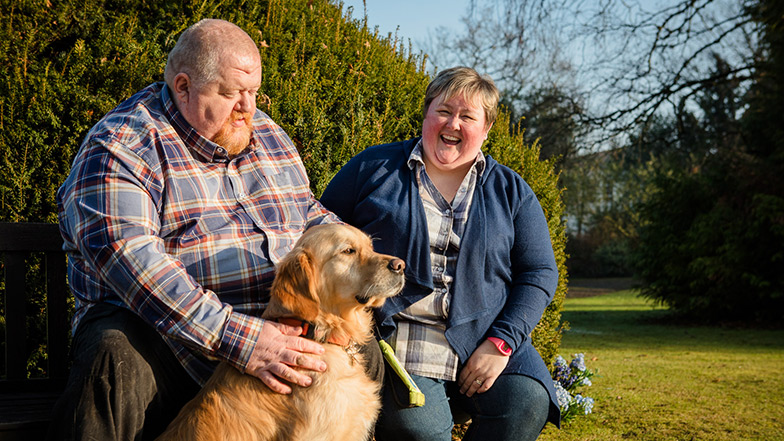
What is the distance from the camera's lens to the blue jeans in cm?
287

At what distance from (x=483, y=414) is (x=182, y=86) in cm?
209

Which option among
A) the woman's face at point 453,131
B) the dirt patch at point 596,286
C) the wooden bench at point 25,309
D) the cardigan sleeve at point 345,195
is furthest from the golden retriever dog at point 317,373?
the dirt patch at point 596,286

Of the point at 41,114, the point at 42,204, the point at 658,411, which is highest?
the point at 41,114

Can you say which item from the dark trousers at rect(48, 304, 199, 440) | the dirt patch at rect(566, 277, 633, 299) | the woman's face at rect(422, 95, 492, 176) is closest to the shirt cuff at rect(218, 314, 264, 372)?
the dark trousers at rect(48, 304, 199, 440)

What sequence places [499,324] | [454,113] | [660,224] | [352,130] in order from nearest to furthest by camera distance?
[499,324] → [454,113] → [352,130] → [660,224]

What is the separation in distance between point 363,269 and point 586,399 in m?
3.47

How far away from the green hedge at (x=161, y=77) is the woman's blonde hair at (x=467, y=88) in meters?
0.98

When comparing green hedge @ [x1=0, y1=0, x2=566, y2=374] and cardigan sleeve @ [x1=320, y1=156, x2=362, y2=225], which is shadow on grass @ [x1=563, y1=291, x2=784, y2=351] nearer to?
green hedge @ [x1=0, y1=0, x2=566, y2=374]

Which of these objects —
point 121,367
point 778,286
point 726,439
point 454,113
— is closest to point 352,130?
point 454,113

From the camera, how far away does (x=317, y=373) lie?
254 cm

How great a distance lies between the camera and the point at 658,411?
5703 mm

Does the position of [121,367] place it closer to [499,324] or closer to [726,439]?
[499,324]

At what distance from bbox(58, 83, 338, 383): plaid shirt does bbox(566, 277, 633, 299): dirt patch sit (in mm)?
17499

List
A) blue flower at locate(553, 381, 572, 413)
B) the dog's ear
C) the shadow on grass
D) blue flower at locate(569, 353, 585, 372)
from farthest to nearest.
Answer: the shadow on grass
blue flower at locate(569, 353, 585, 372)
blue flower at locate(553, 381, 572, 413)
the dog's ear
